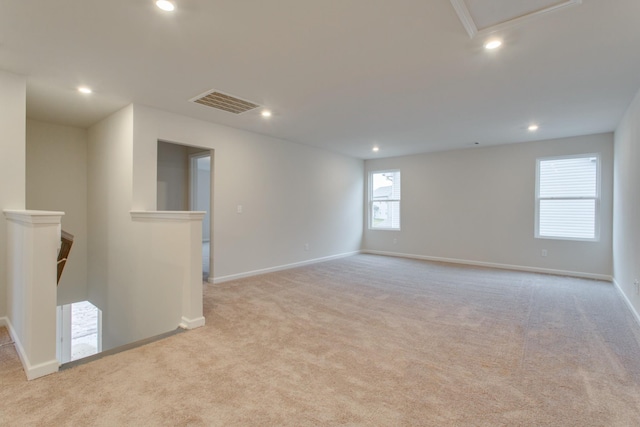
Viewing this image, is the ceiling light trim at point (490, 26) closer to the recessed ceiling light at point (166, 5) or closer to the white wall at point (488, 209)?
the recessed ceiling light at point (166, 5)

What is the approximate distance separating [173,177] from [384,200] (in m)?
4.72

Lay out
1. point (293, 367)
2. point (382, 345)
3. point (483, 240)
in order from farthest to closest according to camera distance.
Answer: point (483, 240) < point (382, 345) < point (293, 367)

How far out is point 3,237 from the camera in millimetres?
2812

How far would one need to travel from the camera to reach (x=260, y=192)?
5.11 metres

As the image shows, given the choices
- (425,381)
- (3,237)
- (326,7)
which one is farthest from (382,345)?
(3,237)

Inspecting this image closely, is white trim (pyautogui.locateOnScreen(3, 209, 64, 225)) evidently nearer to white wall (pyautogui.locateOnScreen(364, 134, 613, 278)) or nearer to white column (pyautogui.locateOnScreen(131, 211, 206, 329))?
white column (pyautogui.locateOnScreen(131, 211, 206, 329))

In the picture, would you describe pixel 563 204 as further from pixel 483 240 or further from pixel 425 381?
pixel 425 381

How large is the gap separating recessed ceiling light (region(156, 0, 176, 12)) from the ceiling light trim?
171 centimetres

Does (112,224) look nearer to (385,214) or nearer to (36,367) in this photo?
(36,367)

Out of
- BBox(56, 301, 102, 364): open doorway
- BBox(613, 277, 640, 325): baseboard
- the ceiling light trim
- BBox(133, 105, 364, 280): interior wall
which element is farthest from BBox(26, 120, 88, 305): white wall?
BBox(613, 277, 640, 325): baseboard

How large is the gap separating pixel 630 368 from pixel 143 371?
3.43 meters

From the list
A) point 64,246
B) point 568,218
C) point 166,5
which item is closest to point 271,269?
point 64,246

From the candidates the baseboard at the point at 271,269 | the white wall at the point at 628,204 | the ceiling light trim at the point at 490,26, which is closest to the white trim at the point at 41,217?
the baseboard at the point at 271,269

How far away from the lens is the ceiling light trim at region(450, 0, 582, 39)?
180 cm
